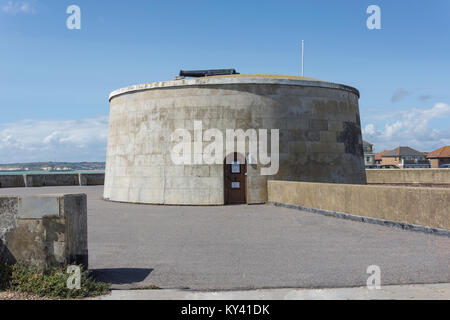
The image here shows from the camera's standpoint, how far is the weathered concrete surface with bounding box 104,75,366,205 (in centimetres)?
1862

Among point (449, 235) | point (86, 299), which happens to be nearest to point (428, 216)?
point (449, 235)

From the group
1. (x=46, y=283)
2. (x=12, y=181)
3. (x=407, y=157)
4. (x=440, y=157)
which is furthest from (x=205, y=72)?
(x=407, y=157)

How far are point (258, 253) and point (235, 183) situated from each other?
1024cm

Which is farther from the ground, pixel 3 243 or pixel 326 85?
pixel 326 85

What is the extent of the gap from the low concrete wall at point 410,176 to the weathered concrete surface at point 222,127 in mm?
8340

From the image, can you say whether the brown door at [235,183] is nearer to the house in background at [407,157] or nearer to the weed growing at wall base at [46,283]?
the weed growing at wall base at [46,283]

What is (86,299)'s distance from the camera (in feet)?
18.6

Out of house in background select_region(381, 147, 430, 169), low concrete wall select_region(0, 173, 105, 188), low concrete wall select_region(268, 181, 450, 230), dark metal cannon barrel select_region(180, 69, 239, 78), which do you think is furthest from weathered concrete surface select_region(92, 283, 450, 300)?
house in background select_region(381, 147, 430, 169)

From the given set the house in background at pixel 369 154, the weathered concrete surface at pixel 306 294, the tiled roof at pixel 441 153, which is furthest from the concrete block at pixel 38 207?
the house in background at pixel 369 154

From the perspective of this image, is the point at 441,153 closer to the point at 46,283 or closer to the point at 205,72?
the point at 205,72

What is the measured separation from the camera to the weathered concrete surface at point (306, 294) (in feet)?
18.5

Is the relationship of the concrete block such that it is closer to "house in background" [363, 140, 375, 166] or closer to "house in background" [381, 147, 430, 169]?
"house in background" [381, 147, 430, 169]

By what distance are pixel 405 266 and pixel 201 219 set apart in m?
7.77
